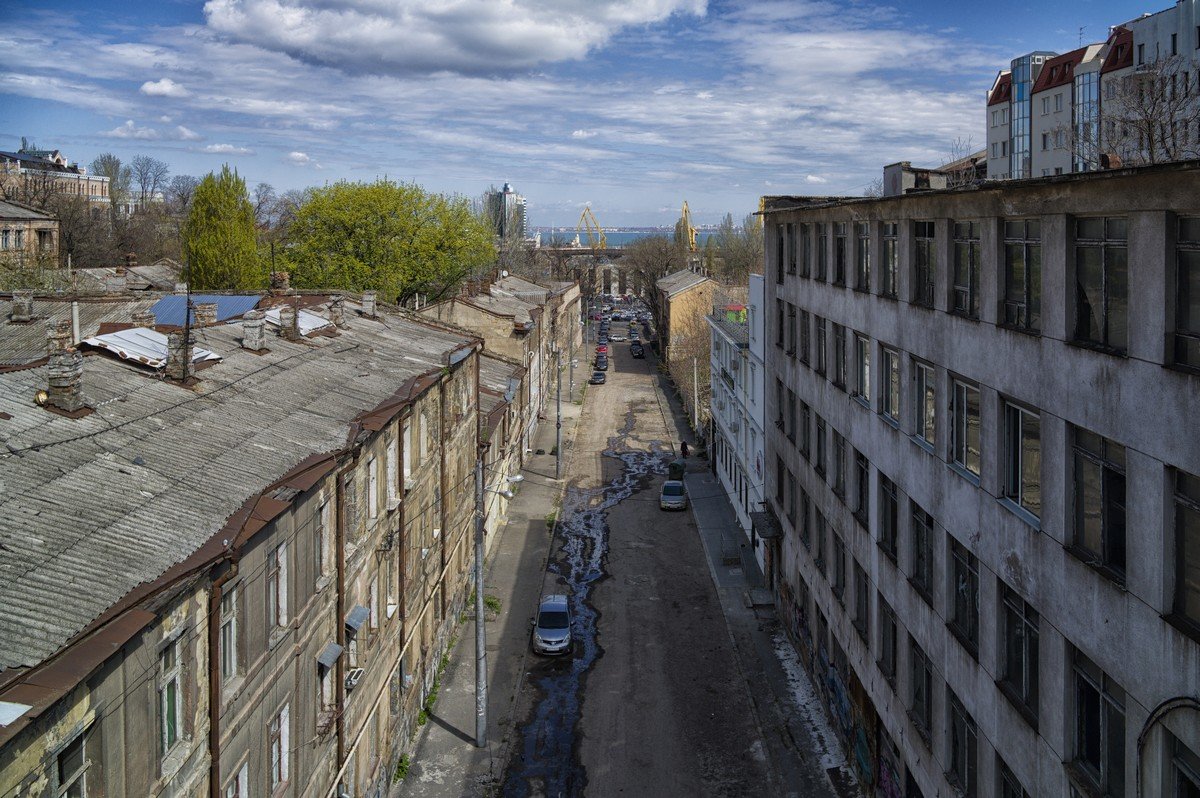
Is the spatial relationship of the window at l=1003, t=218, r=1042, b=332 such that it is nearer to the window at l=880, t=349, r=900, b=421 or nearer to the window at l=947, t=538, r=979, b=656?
the window at l=947, t=538, r=979, b=656

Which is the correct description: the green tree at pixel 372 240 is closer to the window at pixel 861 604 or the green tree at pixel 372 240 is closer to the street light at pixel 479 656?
the street light at pixel 479 656

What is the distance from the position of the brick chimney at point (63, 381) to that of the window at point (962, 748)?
1296cm

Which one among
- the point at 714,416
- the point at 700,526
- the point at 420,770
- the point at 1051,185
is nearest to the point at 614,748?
the point at 420,770

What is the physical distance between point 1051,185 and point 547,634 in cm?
1881

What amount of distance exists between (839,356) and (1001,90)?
54615 mm

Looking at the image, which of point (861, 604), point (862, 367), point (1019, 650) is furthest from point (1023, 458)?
point (861, 604)

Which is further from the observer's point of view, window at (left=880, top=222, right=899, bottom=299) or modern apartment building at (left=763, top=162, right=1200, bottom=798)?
window at (left=880, top=222, right=899, bottom=299)

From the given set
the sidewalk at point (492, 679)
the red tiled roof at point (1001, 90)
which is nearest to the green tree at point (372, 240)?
the sidewalk at point (492, 679)

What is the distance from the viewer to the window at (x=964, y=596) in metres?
14.2

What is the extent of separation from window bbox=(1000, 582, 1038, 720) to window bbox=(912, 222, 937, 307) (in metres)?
5.40

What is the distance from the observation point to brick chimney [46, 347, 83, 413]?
487 inches

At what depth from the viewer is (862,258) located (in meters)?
20.7

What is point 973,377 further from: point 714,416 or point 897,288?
point 714,416

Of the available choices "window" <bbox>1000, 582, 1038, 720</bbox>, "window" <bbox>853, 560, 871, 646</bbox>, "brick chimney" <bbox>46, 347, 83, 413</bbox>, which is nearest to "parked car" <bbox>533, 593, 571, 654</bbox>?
"window" <bbox>853, 560, 871, 646</bbox>
